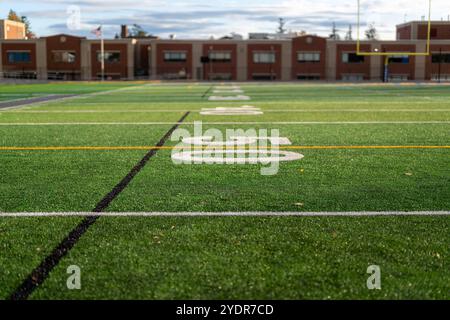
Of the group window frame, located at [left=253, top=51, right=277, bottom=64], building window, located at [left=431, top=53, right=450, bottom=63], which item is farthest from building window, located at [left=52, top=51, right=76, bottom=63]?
building window, located at [left=431, top=53, right=450, bottom=63]

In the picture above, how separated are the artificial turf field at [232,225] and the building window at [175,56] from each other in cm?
5842

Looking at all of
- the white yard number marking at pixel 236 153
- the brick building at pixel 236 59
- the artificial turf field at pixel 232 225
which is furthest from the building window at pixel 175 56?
the artificial turf field at pixel 232 225

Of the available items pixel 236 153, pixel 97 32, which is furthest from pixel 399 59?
pixel 236 153

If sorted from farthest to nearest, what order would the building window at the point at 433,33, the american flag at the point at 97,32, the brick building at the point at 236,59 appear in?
the building window at the point at 433,33
the brick building at the point at 236,59
the american flag at the point at 97,32

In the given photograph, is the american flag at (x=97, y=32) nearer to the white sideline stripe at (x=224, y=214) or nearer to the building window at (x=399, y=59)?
the building window at (x=399, y=59)

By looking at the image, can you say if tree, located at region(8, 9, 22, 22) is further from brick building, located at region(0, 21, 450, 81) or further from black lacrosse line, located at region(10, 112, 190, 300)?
black lacrosse line, located at region(10, 112, 190, 300)

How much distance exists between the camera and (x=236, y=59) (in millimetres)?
67000

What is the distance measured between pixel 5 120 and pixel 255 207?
929cm

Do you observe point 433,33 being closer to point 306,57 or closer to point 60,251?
point 306,57

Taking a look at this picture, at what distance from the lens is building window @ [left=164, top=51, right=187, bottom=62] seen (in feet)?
219

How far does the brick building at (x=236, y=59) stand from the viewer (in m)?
66.0

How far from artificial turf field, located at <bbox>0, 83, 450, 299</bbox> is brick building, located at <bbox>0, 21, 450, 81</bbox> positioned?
58171 mm

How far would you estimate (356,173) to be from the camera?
21.4ft

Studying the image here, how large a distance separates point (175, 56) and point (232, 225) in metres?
63.9
